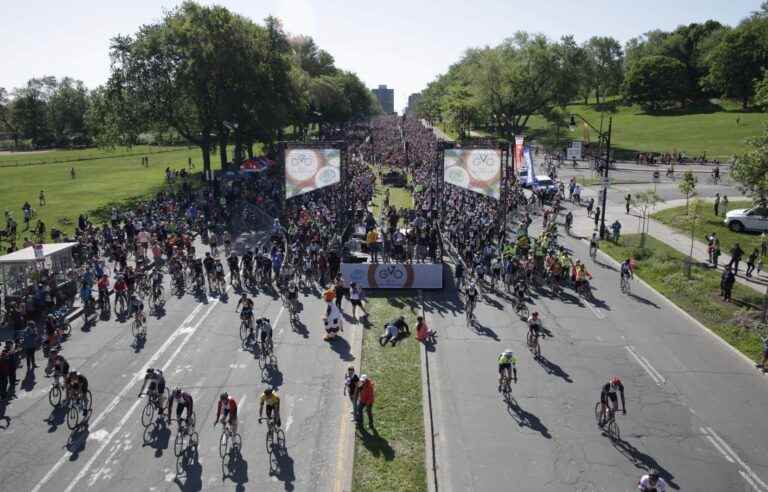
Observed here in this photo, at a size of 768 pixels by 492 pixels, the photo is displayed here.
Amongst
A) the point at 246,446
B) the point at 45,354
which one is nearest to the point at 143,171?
the point at 45,354

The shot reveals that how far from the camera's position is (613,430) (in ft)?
43.3

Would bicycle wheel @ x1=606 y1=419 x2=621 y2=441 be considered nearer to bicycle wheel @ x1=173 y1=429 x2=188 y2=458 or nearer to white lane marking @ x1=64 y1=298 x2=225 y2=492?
bicycle wheel @ x1=173 y1=429 x2=188 y2=458

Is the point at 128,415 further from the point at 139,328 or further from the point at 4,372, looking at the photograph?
the point at 139,328

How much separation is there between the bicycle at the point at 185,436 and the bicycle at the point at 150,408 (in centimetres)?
105

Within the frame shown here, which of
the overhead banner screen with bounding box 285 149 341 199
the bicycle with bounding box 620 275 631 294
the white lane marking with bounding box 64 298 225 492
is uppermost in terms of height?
the overhead banner screen with bounding box 285 149 341 199

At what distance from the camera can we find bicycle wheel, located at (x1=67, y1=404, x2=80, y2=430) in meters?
13.7

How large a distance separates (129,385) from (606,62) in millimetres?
156449

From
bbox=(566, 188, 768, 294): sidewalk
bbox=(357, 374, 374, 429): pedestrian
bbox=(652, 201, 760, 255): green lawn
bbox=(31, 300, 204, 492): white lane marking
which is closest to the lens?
bbox=(31, 300, 204, 492): white lane marking

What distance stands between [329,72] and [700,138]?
8604 centimetres

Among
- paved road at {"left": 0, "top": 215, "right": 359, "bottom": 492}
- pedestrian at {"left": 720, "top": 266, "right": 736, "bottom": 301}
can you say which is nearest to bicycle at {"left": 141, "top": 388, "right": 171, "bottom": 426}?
paved road at {"left": 0, "top": 215, "right": 359, "bottom": 492}

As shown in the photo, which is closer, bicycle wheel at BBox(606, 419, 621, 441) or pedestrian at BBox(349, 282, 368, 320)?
bicycle wheel at BBox(606, 419, 621, 441)

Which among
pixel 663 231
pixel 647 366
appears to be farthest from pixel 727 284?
pixel 663 231

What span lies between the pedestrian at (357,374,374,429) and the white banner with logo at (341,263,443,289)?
35.7ft

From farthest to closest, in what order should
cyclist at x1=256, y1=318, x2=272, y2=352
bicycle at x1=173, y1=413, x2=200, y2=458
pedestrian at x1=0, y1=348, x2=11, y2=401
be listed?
cyclist at x1=256, y1=318, x2=272, y2=352, pedestrian at x1=0, y1=348, x2=11, y2=401, bicycle at x1=173, y1=413, x2=200, y2=458
